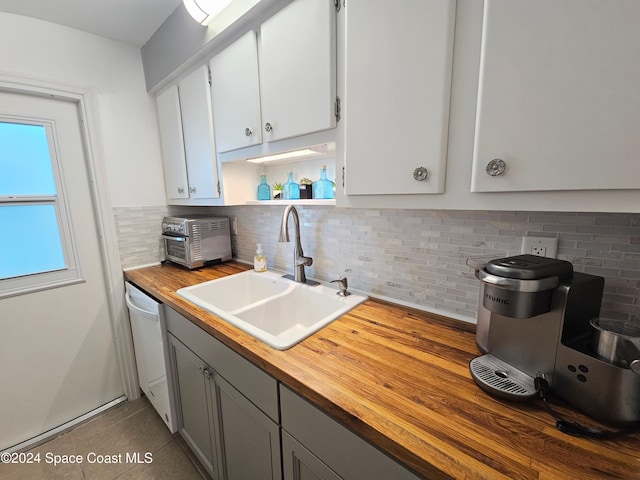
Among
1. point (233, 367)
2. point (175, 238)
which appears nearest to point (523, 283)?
point (233, 367)

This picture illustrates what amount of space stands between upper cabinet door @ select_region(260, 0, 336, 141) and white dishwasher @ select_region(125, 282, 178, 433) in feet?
3.75

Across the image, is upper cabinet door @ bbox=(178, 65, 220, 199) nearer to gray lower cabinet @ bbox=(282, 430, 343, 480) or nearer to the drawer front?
the drawer front

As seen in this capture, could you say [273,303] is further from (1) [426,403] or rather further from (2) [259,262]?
(1) [426,403]

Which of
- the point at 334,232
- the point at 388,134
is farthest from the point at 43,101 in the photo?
the point at 388,134

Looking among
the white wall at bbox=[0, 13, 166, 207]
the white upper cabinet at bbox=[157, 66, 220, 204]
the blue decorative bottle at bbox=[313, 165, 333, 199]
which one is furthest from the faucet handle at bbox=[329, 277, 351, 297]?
the white wall at bbox=[0, 13, 166, 207]

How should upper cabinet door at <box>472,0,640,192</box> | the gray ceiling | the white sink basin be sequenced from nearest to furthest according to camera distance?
upper cabinet door at <box>472,0,640,192</box>, the white sink basin, the gray ceiling

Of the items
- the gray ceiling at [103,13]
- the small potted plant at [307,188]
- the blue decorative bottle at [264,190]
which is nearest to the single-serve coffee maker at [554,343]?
the small potted plant at [307,188]

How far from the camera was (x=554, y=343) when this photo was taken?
0.64m

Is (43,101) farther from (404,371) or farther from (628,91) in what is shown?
(628,91)

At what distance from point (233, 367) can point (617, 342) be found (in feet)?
3.44

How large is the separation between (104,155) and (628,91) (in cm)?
237

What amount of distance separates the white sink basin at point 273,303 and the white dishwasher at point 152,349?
272 mm

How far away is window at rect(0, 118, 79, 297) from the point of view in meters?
1.55

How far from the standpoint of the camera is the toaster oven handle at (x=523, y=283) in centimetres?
60
